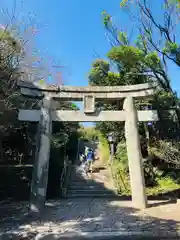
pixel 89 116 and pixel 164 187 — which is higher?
pixel 89 116

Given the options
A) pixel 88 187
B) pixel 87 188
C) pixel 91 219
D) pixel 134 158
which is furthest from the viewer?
pixel 88 187

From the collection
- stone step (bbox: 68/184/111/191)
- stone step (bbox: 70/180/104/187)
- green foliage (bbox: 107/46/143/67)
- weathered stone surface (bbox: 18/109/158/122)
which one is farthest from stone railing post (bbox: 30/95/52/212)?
stone step (bbox: 70/180/104/187)

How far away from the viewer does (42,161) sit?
7.97m

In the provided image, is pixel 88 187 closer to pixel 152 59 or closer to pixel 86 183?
pixel 86 183

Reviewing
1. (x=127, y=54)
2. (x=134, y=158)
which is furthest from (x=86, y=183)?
(x=127, y=54)

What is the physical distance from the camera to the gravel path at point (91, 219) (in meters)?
5.83

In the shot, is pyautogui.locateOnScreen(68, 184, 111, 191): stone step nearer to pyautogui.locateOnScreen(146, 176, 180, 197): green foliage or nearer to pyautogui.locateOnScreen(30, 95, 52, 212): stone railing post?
→ pyautogui.locateOnScreen(146, 176, 180, 197): green foliage

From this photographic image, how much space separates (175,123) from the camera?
1310 centimetres

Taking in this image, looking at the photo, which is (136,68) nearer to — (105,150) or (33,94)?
(33,94)

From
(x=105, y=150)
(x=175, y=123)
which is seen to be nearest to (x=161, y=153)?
(x=175, y=123)

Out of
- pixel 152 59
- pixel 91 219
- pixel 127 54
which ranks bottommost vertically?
pixel 91 219

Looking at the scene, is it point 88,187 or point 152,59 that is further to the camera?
point 88,187

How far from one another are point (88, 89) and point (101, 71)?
6.03 metres

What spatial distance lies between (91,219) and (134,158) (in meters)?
2.66
